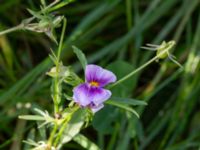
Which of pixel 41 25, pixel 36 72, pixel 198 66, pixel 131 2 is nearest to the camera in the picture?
pixel 41 25

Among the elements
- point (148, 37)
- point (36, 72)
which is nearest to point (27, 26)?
point (36, 72)

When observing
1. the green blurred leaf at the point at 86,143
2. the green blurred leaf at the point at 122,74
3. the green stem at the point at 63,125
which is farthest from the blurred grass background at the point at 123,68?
the green stem at the point at 63,125

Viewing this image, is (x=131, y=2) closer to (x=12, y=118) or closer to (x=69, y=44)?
(x=69, y=44)

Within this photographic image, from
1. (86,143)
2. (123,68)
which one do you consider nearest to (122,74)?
(123,68)

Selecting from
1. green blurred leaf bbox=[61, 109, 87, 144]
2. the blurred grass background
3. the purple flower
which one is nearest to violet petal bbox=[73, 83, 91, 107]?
the purple flower

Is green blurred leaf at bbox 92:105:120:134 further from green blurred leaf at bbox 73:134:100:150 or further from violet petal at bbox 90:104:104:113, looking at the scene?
violet petal at bbox 90:104:104:113

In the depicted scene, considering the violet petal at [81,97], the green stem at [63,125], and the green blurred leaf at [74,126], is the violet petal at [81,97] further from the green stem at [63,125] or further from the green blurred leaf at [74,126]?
the green blurred leaf at [74,126]

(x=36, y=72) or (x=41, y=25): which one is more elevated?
(x=36, y=72)

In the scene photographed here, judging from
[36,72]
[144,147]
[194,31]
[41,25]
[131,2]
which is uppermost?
[131,2]

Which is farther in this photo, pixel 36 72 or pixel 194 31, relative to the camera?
pixel 194 31
